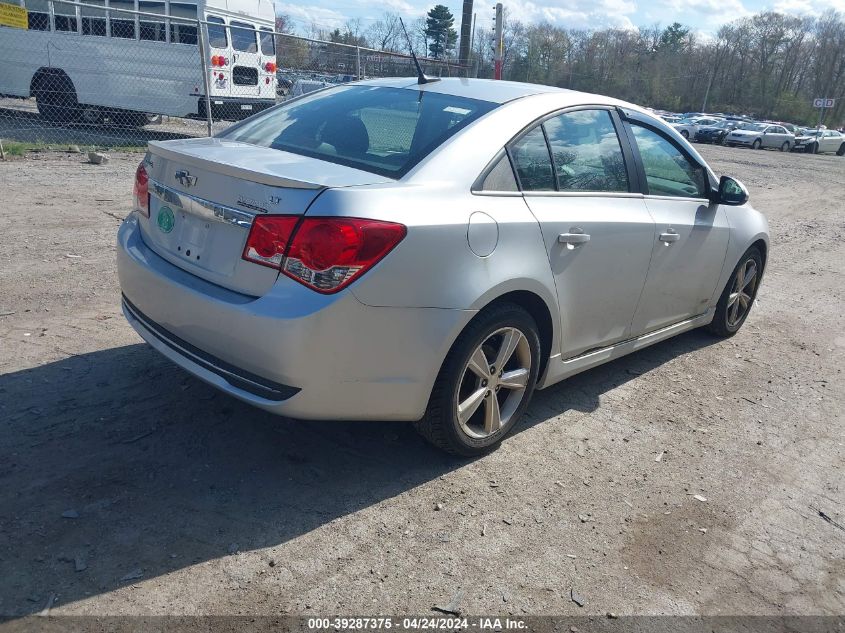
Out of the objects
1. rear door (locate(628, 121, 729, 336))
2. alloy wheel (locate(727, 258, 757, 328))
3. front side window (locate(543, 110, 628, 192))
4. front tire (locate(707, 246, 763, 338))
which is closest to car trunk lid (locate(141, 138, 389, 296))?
front side window (locate(543, 110, 628, 192))

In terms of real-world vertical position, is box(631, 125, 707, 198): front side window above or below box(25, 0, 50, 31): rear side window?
below

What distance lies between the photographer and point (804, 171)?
25281mm

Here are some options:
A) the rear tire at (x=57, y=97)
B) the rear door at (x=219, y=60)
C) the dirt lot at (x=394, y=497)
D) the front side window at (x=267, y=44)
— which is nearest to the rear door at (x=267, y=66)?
the front side window at (x=267, y=44)

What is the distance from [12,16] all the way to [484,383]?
37.8ft

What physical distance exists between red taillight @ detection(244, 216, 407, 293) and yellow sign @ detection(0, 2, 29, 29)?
11.0 m

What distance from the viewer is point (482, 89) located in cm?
390

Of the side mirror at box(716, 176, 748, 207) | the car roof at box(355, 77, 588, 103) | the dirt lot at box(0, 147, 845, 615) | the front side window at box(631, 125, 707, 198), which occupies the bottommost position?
the dirt lot at box(0, 147, 845, 615)

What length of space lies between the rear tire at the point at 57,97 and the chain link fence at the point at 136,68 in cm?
2

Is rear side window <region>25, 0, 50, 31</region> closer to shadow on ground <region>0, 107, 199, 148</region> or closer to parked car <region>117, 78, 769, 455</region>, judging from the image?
shadow on ground <region>0, 107, 199, 148</region>

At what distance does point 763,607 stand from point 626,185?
2.34 metres

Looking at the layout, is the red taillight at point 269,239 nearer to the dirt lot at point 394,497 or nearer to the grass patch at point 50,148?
the dirt lot at point 394,497

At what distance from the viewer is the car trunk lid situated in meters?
2.85

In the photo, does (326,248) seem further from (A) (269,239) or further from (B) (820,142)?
(B) (820,142)

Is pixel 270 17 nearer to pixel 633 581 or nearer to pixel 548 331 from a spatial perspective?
pixel 548 331
